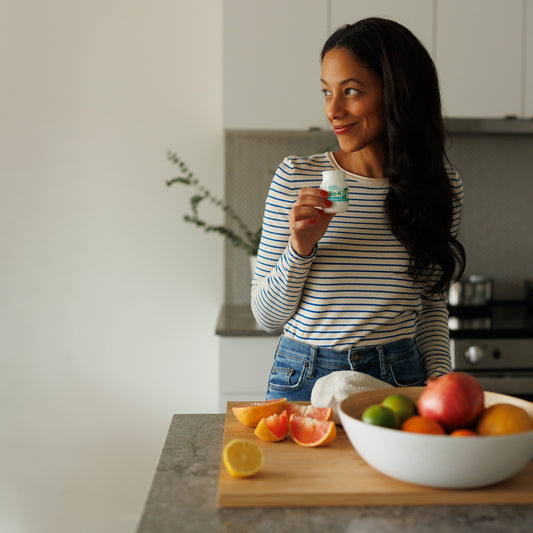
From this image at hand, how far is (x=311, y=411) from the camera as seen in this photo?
3.45 ft

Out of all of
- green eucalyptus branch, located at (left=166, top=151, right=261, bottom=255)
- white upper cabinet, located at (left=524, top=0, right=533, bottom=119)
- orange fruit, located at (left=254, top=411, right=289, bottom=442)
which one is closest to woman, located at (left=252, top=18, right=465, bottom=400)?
orange fruit, located at (left=254, top=411, right=289, bottom=442)

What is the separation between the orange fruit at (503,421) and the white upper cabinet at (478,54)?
1.79 metres

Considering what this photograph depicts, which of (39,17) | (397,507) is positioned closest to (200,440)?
(397,507)

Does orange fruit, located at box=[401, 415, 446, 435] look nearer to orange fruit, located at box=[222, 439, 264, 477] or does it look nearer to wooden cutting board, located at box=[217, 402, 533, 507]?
wooden cutting board, located at box=[217, 402, 533, 507]

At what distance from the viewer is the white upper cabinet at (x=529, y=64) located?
2.39 meters

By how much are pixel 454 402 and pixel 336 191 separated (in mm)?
427

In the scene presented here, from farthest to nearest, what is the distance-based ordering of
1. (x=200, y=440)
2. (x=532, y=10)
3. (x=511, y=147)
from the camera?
1. (x=511, y=147)
2. (x=532, y=10)
3. (x=200, y=440)

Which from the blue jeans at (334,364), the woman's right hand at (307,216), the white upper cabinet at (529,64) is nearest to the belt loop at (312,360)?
the blue jeans at (334,364)

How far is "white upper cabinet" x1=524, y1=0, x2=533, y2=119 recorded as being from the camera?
2389mm

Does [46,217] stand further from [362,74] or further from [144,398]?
[362,74]

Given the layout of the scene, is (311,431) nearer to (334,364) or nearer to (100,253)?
(334,364)

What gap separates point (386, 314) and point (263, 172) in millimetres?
1527

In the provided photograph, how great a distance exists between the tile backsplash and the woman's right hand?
1546mm

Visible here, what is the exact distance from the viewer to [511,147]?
277 cm
